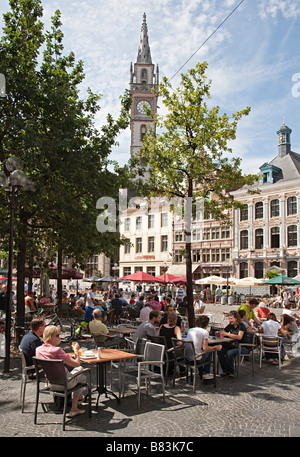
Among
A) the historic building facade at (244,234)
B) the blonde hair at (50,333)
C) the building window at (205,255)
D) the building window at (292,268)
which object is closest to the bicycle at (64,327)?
the blonde hair at (50,333)

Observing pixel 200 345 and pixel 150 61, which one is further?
pixel 150 61

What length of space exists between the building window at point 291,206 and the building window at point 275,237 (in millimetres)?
2099

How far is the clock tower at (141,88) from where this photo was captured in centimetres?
7738

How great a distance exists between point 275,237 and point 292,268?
3913mm

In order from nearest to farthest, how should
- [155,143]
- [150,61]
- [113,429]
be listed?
1. [113,429]
2. [155,143]
3. [150,61]

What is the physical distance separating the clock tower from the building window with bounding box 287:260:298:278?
44.7 meters

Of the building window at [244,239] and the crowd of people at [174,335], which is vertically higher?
the building window at [244,239]

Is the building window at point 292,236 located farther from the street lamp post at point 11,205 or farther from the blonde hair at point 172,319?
the blonde hair at point 172,319

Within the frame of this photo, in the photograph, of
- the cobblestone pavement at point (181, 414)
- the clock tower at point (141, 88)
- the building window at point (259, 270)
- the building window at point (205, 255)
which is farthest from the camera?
the clock tower at point (141, 88)
